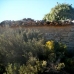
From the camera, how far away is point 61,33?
29.3 feet

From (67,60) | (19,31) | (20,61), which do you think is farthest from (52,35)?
(20,61)

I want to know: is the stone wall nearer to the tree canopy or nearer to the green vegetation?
the green vegetation

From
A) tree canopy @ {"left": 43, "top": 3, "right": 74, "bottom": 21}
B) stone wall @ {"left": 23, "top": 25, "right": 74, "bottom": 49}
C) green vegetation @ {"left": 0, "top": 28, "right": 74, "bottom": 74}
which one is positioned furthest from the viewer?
tree canopy @ {"left": 43, "top": 3, "right": 74, "bottom": 21}

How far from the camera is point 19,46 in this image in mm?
6555

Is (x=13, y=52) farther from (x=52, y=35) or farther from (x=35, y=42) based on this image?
(x=52, y=35)

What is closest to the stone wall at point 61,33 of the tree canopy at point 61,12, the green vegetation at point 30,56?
A: the green vegetation at point 30,56

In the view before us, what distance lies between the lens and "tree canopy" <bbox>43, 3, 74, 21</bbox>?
16.0 meters

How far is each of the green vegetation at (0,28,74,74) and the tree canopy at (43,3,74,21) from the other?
30.0 ft

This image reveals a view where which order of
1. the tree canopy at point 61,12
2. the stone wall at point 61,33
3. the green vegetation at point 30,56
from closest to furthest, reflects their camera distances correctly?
the green vegetation at point 30,56 → the stone wall at point 61,33 → the tree canopy at point 61,12

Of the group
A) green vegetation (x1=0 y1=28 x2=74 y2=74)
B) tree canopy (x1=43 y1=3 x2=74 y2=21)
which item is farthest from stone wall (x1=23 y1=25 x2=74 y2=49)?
tree canopy (x1=43 y1=3 x2=74 y2=21)

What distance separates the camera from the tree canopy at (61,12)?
1598 centimetres

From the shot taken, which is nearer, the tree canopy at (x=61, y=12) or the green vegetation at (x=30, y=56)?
the green vegetation at (x=30, y=56)

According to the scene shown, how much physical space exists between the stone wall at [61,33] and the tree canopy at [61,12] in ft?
22.7

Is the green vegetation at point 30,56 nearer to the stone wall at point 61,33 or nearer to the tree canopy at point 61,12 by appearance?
the stone wall at point 61,33
